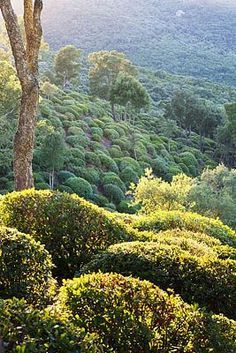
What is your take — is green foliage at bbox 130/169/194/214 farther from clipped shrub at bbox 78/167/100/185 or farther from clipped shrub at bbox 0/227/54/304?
→ clipped shrub at bbox 0/227/54/304

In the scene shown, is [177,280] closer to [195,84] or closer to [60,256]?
[60,256]

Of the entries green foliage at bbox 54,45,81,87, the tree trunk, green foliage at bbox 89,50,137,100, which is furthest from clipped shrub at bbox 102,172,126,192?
green foliage at bbox 54,45,81,87

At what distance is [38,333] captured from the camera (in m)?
4.42

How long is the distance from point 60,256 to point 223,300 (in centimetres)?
321

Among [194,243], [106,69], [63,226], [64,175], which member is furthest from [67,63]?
[194,243]

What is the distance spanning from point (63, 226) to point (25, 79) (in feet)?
17.2

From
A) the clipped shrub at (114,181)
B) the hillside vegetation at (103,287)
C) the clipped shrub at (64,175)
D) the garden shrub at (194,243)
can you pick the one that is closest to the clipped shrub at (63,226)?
the hillside vegetation at (103,287)

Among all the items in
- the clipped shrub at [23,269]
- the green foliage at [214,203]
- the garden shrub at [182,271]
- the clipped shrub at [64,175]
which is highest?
the clipped shrub at [23,269]

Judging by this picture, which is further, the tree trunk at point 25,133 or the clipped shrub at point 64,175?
the clipped shrub at point 64,175

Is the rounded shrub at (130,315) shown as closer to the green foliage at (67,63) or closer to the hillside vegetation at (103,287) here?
the hillside vegetation at (103,287)

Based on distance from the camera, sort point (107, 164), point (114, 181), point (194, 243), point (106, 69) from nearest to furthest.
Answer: point (194, 243)
point (114, 181)
point (107, 164)
point (106, 69)

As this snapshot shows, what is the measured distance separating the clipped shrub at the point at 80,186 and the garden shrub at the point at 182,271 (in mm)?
33327

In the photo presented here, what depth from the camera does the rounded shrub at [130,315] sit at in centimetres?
585

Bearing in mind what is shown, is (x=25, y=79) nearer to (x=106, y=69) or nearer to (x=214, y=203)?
(x=214, y=203)
